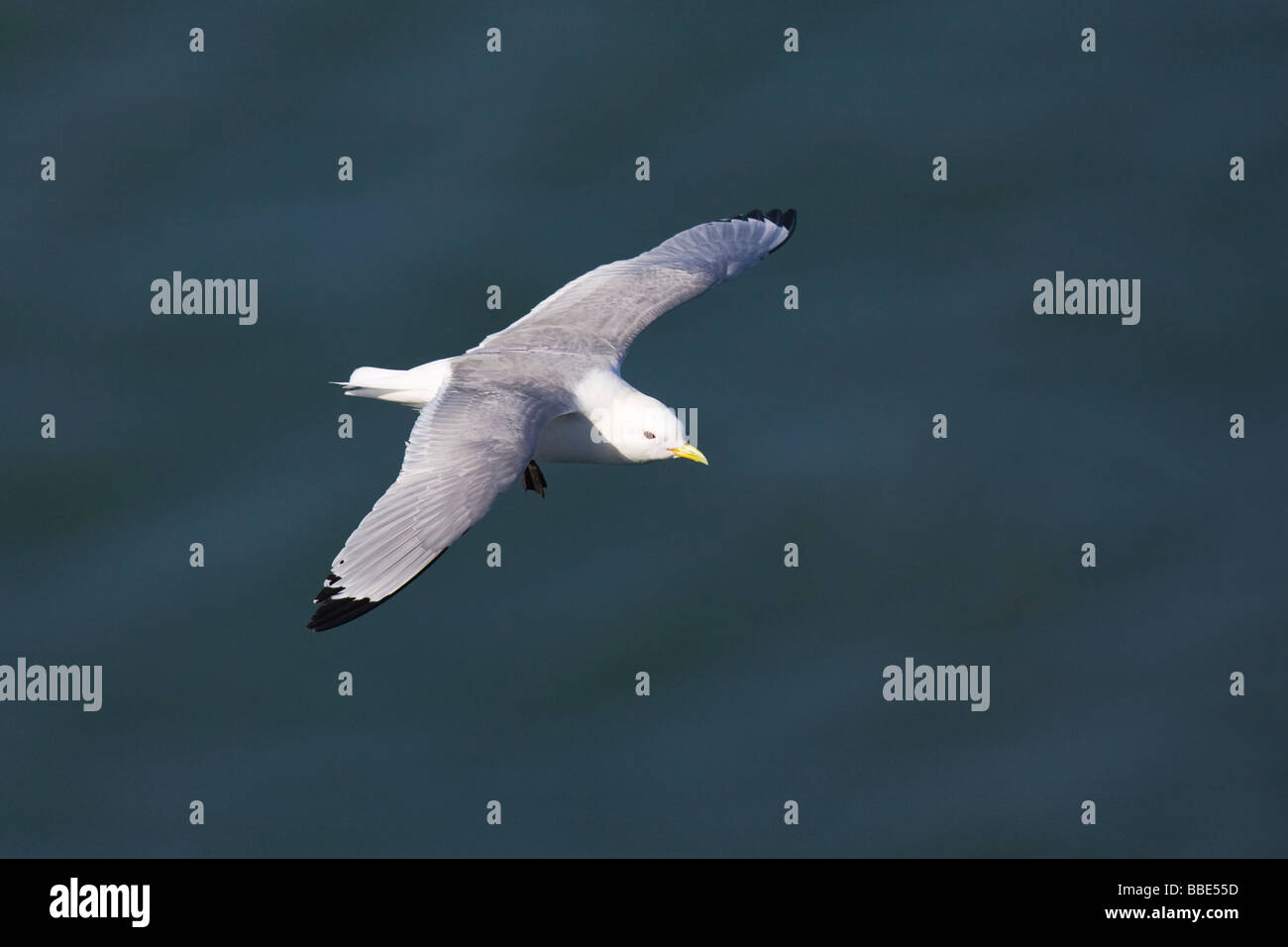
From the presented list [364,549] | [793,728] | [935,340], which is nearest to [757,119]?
[935,340]

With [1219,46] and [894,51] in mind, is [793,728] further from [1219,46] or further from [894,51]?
[1219,46]

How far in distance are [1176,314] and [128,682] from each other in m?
10.3

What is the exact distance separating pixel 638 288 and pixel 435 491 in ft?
11.7

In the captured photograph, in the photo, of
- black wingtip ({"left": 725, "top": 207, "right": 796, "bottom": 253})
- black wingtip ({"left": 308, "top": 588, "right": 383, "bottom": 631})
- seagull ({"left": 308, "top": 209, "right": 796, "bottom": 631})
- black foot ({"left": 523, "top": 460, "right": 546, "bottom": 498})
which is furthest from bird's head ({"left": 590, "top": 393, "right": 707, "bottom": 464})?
black wingtip ({"left": 725, "top": 207, "right": 796, "bottom": 253})

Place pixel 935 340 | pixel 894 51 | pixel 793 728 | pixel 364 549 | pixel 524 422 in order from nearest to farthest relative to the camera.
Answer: pixel 364 549 → pixel 524 422 → pixel 793 728 → pixel 935 340 → pixel 894 51

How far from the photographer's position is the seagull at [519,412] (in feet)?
43.1

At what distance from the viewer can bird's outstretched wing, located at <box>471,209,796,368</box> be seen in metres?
15.7

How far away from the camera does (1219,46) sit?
22172 millimetres

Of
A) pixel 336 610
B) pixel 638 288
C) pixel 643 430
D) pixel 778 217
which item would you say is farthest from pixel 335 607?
pixel 778 217

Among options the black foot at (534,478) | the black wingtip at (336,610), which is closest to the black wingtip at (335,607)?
the black wingtip at (336,610)

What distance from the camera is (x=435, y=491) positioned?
532 inches

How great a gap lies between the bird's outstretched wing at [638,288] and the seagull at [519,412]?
16 mm

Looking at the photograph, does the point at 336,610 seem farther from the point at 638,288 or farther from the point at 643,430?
the point at 638,288

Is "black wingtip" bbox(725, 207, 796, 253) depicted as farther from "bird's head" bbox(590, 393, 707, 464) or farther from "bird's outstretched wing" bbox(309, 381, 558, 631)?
"bird's outstretched wing" bbox(309, 381, 558, 631)
